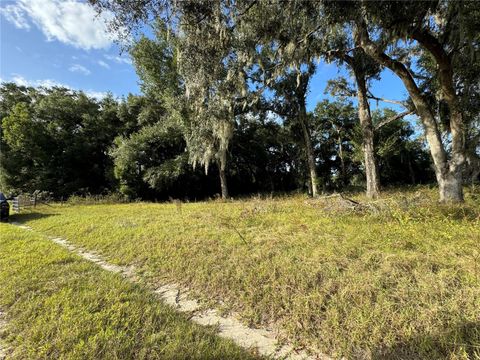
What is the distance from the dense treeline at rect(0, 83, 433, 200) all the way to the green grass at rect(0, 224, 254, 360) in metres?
11.9

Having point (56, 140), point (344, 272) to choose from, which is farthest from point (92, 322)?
point (56, 140)

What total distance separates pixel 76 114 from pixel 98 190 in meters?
6.79

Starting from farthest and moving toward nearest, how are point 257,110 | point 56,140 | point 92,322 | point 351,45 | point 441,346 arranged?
point 56,140, point 257,110, point 351,45, point 92,322, point 441,346

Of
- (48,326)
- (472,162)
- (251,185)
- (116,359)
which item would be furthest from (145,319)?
(251,185)

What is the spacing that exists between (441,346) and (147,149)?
1583cm

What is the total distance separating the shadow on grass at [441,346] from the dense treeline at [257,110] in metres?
4.72

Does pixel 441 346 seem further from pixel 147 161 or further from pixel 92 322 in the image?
pixel 147 161

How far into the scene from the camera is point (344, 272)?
280 cm

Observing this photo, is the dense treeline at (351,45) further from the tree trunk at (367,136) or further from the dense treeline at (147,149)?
the dense treeline at (147,149)

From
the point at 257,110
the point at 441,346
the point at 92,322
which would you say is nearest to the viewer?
the point at 441,346

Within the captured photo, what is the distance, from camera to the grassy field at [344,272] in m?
1.94

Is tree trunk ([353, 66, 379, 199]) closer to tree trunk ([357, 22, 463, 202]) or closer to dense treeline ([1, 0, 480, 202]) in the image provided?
dense treeline ([1, 0, 480, 202])

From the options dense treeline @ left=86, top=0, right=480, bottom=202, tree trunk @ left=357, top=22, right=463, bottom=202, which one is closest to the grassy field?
tree trunk @ left=357, top=22, right=463, bottom=202

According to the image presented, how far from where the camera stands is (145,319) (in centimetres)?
233
